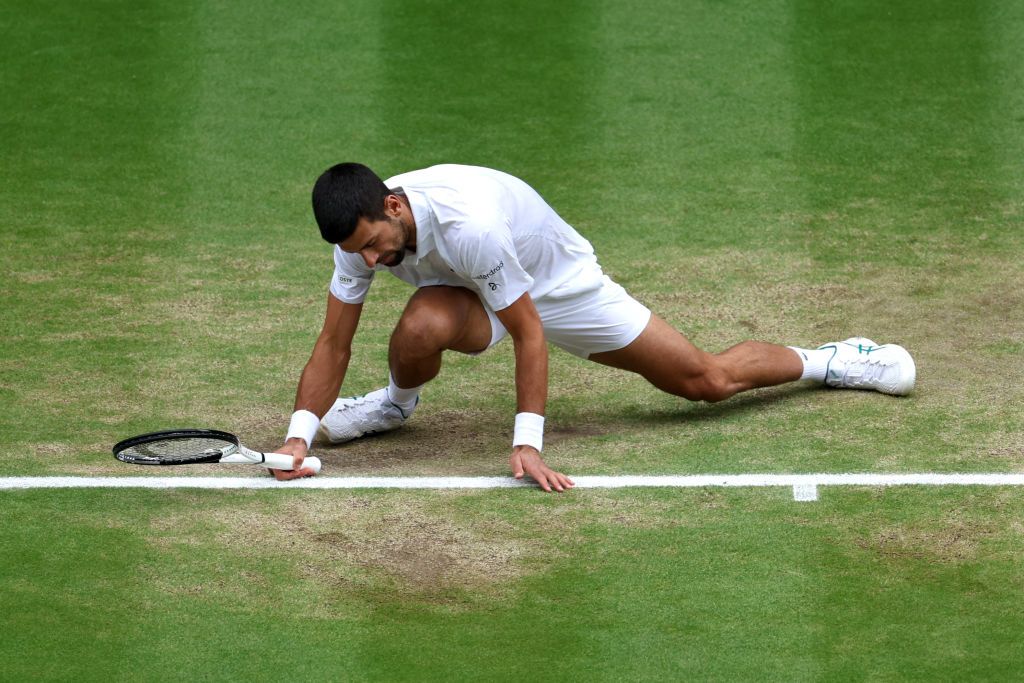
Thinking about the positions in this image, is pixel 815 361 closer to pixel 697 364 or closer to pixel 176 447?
pixel 697 364

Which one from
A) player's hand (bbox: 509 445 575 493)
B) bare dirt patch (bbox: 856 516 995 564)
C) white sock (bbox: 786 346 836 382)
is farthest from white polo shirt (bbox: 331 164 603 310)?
bare dirt patch (bbox: 856 516 995 564)

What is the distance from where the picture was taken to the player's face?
575cm

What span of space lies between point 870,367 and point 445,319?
2.12 meters

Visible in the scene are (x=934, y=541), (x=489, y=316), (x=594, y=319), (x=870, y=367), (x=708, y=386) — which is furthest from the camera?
(x=870, y=367)

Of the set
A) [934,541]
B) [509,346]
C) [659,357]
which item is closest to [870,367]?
[659,357]

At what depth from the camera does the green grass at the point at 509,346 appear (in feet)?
16.9

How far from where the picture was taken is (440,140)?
9.79m

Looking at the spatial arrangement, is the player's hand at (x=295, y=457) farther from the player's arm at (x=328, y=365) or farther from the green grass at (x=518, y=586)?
the green grass at (x=518, y=586)

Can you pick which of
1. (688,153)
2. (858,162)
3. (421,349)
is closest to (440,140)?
(688,153)

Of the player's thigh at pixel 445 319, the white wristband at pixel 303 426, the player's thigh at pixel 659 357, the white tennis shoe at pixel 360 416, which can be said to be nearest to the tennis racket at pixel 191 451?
the white wristband at pixel 303 426

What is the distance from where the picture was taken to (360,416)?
6.78 metres

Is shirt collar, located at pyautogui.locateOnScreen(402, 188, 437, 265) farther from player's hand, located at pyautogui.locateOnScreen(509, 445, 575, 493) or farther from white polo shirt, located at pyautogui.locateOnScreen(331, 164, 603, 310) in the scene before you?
player's hand, located at pyautogui.locateOnScreen(509, 445, 575, 493)

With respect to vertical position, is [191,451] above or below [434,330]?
below

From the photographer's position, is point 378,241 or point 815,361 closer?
point 378,241
